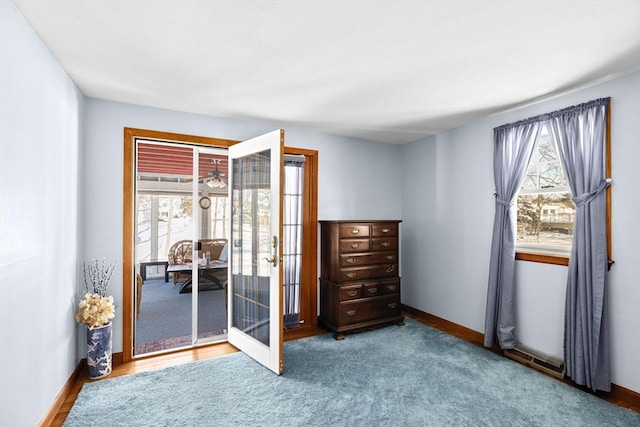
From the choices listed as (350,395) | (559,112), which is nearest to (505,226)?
(559,112)

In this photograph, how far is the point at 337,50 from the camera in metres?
2.12

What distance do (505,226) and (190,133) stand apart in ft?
11.3

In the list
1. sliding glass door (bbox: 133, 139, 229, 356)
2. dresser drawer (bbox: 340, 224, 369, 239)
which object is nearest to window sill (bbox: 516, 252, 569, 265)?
dresser drawer (bbox: 340, 224, 369, 239)

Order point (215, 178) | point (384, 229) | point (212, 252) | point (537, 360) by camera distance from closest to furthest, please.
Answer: point (537, 360) → point (384, 229) → point (215, 178) → point (212, 252)

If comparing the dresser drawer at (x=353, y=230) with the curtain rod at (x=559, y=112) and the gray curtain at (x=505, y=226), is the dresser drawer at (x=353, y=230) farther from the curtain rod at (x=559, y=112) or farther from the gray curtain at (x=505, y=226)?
the curtain rod at (x=559, y=112)

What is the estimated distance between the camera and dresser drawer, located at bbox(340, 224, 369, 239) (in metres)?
3.85

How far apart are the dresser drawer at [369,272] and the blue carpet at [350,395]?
2.85ft

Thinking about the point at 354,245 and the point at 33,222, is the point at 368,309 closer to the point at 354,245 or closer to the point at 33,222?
the point at 354,245

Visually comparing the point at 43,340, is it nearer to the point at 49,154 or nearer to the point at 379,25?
the point at 49,154

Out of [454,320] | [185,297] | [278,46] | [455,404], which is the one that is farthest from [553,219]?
[185,297]

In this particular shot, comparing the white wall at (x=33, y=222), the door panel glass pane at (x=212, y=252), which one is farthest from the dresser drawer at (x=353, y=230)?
the white wall at (x=33, y=222)

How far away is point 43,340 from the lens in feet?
6.79

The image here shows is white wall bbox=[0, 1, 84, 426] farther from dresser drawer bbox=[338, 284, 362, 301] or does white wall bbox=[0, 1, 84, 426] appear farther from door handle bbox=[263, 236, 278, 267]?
dresser drawer bbox=[338, 284, 362, 301]

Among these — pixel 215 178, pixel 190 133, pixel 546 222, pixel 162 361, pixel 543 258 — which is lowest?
pixel 162 361
